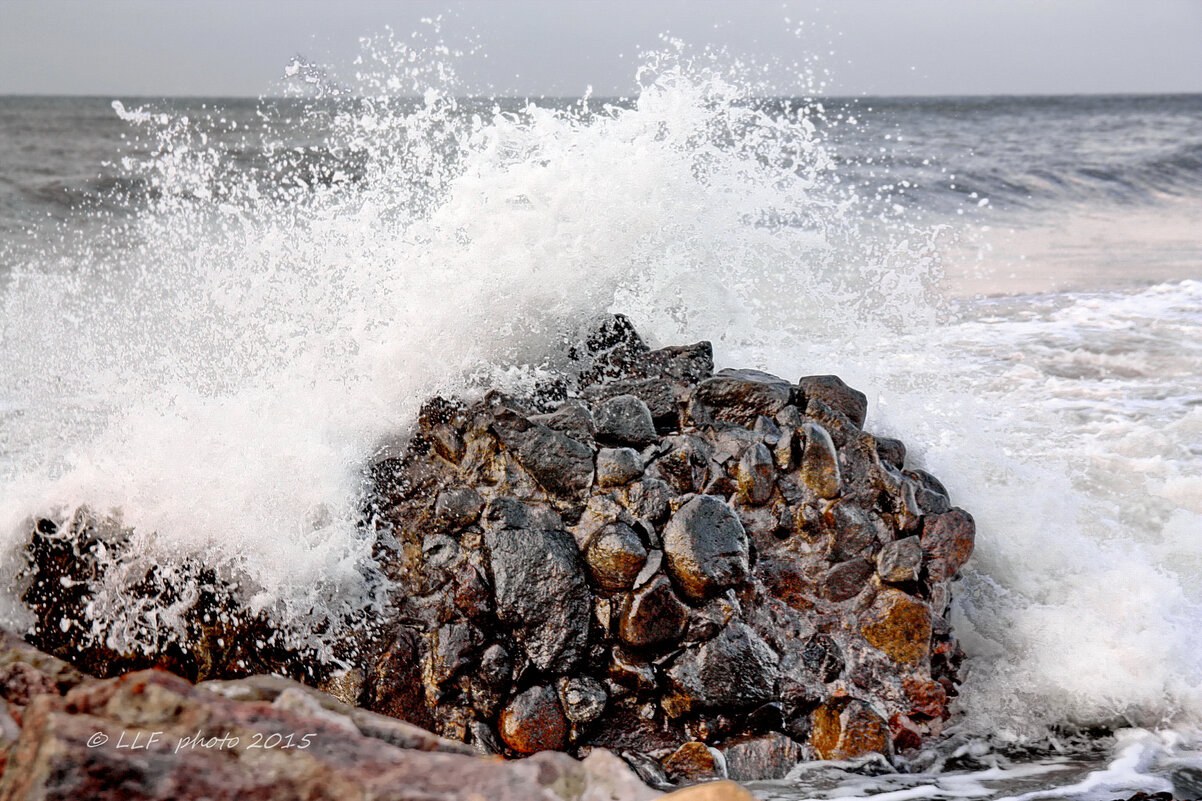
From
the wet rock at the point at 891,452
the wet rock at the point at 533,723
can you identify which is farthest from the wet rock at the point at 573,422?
the wet rock at the point at 891,452

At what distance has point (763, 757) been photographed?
221cm

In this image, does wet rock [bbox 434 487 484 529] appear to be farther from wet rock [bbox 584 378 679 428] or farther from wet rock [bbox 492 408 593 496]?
wet rock [bbox 584 378 679 428]

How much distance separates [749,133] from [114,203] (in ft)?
33.2

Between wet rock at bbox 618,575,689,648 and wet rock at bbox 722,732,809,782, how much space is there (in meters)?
0.33

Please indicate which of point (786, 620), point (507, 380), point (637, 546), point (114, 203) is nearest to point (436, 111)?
point (507, 380)

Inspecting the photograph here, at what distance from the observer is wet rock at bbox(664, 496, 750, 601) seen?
2400 millimetres

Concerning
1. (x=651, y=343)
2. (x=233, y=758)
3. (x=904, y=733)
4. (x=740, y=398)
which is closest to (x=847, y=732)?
(x=904, y=733)

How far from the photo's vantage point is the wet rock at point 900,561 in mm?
2518

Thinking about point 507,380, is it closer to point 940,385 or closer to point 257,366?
point 257,366

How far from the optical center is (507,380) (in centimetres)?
309

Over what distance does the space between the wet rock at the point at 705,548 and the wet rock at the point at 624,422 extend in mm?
341

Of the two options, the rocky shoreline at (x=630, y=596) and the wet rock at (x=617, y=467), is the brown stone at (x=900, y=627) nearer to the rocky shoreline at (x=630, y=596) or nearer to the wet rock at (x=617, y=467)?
the rocky shoreline at (x=630, y=596)

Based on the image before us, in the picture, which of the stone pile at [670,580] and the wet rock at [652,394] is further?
the wet rock at [652,394]

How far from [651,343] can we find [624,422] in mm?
937
